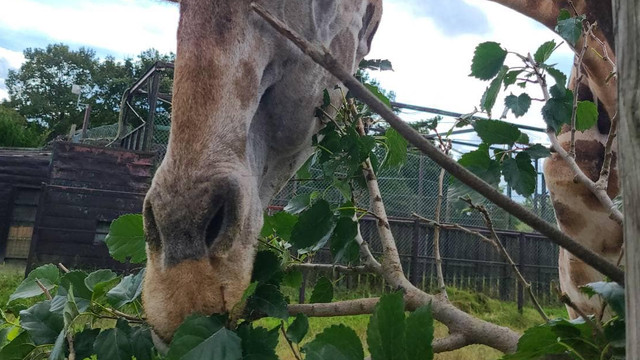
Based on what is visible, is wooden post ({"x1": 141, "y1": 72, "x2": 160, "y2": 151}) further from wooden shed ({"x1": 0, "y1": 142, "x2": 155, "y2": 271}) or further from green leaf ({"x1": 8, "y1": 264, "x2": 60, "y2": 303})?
green leaf ({"x1": 8, "y1": 264, "x2": 60, "y2": 303})

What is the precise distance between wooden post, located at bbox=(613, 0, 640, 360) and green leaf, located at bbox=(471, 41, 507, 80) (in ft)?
2.44

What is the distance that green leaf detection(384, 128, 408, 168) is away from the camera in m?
1.51

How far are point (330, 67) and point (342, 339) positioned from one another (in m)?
0.35

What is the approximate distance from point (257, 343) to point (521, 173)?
0.57m

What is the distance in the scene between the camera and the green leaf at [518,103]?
123 cm

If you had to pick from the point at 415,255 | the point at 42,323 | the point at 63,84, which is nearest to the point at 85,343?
the point at 42,323

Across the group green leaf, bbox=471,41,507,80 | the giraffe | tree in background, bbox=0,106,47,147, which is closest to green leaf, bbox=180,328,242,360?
green leaf, bbox=471,41,507,80

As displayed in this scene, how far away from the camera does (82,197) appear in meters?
8.67

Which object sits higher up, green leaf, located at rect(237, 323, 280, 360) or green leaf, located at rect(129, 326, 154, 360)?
green leaf, located at rect(237, 323, 280, 360)

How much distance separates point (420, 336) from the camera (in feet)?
2.06

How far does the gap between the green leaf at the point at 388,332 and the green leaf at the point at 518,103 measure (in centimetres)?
75

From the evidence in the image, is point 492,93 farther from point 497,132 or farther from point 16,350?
point 16,350

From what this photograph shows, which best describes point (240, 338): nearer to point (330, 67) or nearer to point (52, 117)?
point (330, 67)

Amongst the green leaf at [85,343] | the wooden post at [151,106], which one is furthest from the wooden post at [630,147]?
the wooden post at [151,106]
